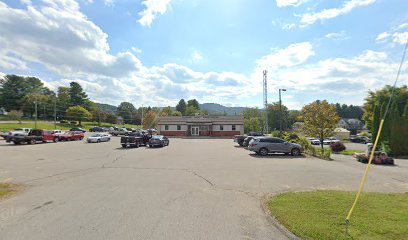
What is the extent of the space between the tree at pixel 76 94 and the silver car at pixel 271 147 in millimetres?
105027

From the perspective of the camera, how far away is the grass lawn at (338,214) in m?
5.84

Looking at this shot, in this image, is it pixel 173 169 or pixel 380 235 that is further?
pixel 173 169

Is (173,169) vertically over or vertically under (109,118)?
under

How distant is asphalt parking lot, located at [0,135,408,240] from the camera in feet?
19.9

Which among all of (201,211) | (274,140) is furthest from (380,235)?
(274,140)

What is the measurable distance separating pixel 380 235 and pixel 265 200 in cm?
370

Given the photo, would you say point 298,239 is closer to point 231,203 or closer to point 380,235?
point 380,235

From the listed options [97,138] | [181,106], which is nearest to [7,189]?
[97,138]

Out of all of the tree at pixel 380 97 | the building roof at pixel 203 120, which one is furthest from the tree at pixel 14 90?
the tree at pixel 380 97

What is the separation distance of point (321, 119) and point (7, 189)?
1214 inches

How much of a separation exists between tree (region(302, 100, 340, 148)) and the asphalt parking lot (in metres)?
18.7

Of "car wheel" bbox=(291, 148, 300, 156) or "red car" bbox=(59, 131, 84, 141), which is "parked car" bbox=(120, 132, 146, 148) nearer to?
"red car" bbox=(59, 131, 84, 141)

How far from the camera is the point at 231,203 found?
338 inches

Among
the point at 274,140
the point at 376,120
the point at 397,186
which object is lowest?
the point at 397,186
